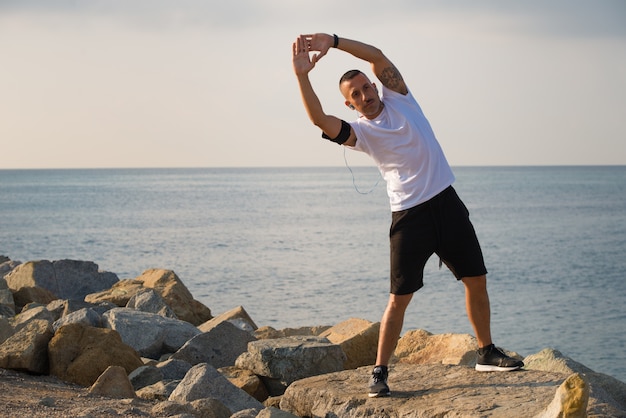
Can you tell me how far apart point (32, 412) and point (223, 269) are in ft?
59.6

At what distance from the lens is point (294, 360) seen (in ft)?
22.0

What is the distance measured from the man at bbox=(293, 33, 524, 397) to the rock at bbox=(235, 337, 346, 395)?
4.67 feet

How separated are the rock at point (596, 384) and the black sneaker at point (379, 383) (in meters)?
1.12

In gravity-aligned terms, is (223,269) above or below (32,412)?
below

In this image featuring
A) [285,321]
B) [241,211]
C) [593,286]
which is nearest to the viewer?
[285,321]

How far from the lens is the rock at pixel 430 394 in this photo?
4820 mm

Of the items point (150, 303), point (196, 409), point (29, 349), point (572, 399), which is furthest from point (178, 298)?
point (572, 399)

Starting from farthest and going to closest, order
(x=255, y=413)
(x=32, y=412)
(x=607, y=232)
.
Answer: (x=607, y=232) → (x=255, y=413) → (x=32, y=412)

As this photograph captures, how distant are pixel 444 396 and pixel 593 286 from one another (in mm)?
16781

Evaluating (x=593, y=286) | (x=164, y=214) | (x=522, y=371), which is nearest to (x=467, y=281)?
(x=522, y=371)

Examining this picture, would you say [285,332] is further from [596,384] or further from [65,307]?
[596,384]

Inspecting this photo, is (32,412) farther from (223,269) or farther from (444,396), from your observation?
(223,269)

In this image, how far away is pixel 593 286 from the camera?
820 inches

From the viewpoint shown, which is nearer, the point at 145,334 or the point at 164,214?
the point at 145,334
